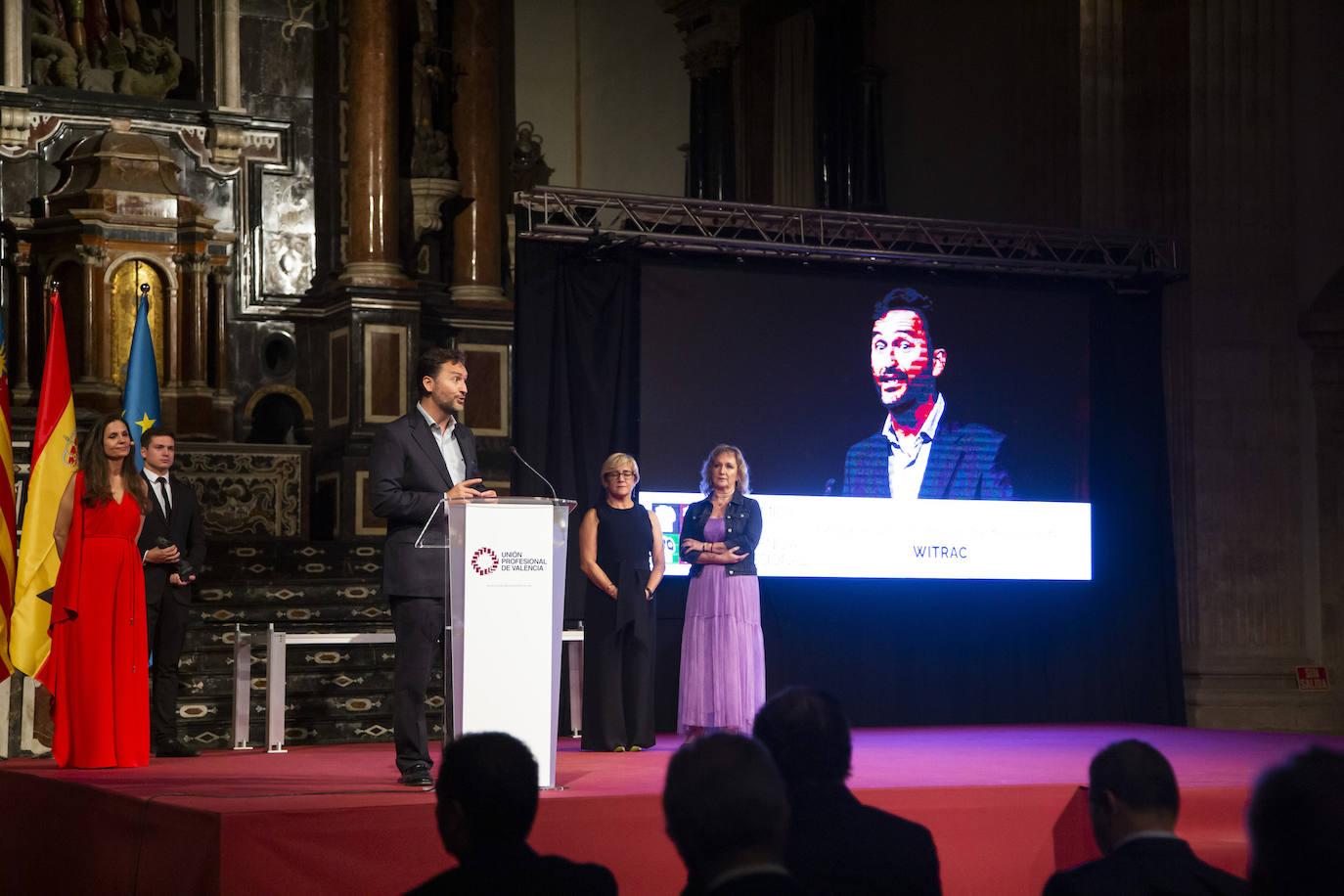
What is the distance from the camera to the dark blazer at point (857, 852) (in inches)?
110

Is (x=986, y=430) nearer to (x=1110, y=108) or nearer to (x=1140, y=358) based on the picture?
(x=1140, y=358)

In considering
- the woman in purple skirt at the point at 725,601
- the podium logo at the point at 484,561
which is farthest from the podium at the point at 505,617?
the woman in purple skirt at the point at 725,601

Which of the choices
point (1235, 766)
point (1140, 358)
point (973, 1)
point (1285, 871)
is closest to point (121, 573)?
point (1235, 766)

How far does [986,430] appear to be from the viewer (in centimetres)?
983

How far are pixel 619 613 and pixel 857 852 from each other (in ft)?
16.3

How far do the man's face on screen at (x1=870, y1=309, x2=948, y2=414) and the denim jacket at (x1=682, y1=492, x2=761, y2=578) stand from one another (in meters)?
2.23

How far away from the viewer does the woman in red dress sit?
6.57 m

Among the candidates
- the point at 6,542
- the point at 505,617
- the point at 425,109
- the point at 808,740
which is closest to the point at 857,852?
the point at 808,740

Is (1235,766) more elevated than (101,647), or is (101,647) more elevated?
(101,647)

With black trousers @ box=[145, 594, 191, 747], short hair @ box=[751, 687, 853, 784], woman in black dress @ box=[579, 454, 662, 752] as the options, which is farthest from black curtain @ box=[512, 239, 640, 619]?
short hair @ box=[751, 687, 853, 784]

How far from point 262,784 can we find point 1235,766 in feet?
13.6

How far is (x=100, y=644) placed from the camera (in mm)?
6652

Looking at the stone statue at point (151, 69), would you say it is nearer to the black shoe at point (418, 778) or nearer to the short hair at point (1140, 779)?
the black shoe at point (418, 778)

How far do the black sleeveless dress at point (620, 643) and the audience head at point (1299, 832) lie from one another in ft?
18.7
